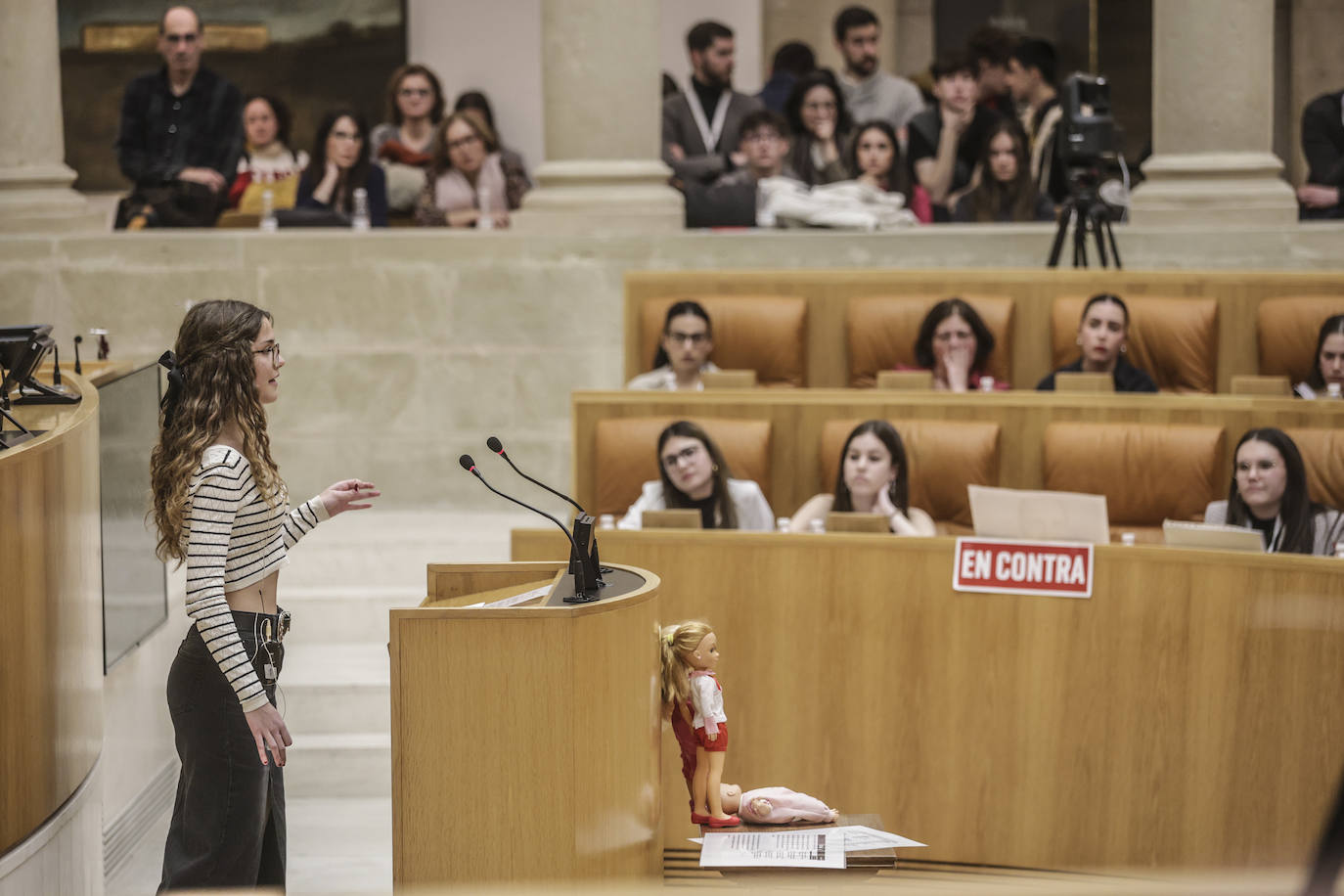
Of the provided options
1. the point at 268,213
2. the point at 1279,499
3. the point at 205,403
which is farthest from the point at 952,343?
the point at 205,403

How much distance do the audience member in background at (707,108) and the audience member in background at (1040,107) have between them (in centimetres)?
118

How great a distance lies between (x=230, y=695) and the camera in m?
2.66

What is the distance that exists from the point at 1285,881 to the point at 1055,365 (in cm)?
452

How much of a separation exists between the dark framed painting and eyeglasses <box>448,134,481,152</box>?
2506 millimetres

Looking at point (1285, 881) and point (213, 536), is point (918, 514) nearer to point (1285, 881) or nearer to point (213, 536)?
point (213, 536)

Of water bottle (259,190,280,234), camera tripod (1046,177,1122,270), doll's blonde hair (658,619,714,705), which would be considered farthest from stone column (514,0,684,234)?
doll's blonde hair (658,619,714,705)

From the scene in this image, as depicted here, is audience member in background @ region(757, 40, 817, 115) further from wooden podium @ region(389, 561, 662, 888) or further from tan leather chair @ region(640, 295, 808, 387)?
wooden podium @ region(389, 561, 662, 888)

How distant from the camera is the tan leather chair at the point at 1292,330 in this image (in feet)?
18.0

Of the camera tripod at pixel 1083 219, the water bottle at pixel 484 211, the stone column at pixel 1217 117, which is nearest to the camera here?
the camera tripod at pixel 1083 219

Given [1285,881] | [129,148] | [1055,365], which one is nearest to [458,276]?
[129,148]

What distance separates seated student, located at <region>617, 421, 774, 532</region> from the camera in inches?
176

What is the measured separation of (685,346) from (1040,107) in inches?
115

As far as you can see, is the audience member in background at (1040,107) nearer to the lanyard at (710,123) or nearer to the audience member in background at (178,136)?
the lanyard at (710,123)

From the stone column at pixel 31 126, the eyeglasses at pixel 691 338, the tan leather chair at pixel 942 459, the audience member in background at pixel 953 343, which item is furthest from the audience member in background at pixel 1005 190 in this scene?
the stone column at pixel 31 126
